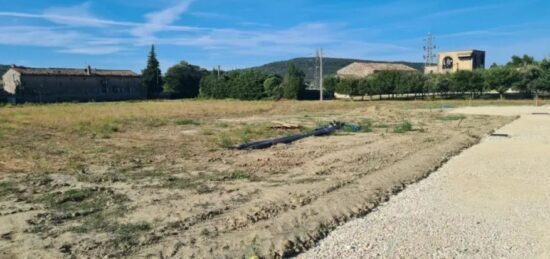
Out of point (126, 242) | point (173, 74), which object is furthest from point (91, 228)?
point (173, 74)

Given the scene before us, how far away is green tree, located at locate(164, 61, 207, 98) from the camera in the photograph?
87375mm

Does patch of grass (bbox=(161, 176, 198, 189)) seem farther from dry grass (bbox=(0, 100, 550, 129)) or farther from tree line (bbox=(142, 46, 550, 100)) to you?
tree line (bbox=(142, 46, 550, 100))

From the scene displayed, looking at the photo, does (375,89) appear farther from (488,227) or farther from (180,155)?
(488,227)

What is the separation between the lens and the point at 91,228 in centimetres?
774

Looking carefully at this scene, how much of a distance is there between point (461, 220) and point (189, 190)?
217 inches

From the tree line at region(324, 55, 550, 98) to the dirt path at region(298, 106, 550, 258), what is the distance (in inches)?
2047

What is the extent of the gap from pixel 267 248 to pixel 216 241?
2.55 ft

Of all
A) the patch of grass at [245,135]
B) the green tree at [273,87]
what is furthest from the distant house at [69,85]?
the patch of grass at [245,135]

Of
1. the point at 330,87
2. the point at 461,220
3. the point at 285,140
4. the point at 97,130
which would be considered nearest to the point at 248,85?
the point at 330,87

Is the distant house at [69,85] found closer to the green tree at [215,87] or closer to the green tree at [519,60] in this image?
the green tree at [215,87]

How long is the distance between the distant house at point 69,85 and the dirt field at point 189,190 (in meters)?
55.1

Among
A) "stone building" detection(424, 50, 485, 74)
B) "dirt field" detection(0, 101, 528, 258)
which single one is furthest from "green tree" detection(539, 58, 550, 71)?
"dirt field" detection(0, 101, 528, 258)

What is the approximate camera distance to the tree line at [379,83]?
61.3 m

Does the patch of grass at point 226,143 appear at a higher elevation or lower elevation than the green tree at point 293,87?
lower
